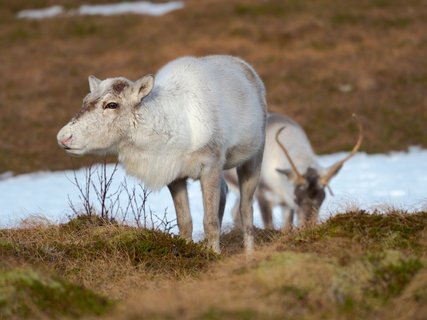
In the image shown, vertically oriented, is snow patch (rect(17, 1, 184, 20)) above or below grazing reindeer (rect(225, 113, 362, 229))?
below

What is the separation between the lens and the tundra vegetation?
6113 mm

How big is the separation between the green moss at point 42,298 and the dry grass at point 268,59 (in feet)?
49.2

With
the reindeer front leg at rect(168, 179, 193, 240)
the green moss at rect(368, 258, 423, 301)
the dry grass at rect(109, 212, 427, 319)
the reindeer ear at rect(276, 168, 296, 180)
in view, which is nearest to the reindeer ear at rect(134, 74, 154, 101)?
the reindeer front leg at rect(168, 179, 193, 240)

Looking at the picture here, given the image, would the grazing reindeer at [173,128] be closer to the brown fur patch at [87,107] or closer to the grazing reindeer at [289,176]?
the brown fur patch at [87,107]

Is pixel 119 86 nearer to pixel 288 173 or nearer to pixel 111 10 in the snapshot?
pixel 288 173

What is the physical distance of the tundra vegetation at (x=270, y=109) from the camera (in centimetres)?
611

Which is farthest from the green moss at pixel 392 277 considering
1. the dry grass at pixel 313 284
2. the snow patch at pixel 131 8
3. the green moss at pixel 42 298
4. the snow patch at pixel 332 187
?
the snow patch at pixel 131 8

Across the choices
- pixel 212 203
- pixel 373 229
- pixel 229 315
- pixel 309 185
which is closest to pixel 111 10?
pixel 309 185

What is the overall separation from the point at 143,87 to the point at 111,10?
3171cm

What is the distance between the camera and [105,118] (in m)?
8.80

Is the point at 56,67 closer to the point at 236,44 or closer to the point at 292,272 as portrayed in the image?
the point at 236,44

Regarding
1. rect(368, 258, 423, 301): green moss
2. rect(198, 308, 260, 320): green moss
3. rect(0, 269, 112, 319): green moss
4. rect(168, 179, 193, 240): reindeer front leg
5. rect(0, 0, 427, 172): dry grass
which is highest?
rect(198, 308, 260, 320): green moss

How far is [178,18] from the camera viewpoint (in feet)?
114

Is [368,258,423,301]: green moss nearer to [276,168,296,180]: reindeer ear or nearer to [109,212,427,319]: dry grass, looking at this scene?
[109,212,427,319]: dry grass
